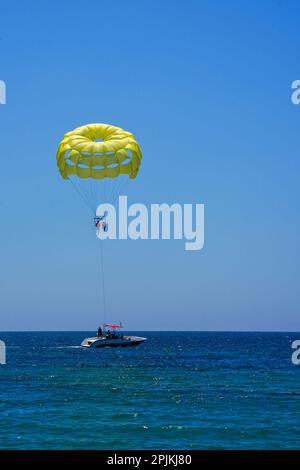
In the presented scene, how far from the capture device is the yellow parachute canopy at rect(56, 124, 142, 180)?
3269 centimetres

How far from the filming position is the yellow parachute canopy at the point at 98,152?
32.7m

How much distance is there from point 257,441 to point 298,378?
2692 centimetres

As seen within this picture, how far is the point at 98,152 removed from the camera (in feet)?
106

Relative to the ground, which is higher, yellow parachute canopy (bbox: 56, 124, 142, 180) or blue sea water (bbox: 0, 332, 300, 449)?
yellow parachute canopy (bbox: 56, 124, 142, 180)

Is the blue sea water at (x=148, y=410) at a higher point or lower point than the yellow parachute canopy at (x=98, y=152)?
lower

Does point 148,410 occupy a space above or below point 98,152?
below
